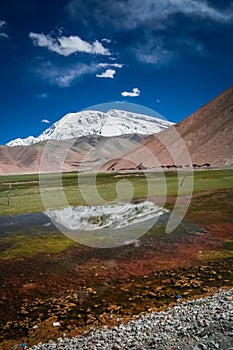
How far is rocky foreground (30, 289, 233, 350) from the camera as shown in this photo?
26.7 ft

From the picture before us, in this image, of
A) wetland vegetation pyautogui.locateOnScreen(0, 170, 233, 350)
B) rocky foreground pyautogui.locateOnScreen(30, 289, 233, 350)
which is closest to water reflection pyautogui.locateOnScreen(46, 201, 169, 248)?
wetland vegetation pyautogui.locateOnScreen(0, 170, 233, 350)

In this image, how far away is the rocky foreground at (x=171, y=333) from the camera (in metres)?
8.13

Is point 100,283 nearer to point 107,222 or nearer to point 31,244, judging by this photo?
point 31,244

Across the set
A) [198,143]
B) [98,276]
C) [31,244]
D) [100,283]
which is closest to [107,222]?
[31,244]

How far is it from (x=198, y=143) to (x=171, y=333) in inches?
5332

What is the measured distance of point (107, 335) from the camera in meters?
9.23

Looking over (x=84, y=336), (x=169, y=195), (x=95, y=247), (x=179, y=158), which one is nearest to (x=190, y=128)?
(x=179, y=158)

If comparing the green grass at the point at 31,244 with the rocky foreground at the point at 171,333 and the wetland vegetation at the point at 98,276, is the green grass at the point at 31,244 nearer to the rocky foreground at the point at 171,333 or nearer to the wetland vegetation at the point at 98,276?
the wetland vegetation at the point at 98,276

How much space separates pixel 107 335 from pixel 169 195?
34180 millimetres

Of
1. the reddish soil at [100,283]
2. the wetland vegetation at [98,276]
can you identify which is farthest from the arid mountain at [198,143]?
the reddish soil at [100,283]

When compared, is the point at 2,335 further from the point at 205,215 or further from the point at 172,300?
the point at 205,215

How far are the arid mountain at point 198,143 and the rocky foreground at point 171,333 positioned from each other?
103320mm

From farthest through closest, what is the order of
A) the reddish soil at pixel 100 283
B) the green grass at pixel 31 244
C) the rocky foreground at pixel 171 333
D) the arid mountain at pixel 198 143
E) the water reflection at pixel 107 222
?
the arid mountain at pixel 198 143 → the water reflection at pixel 107 222 → the green grass at pixel 31 244 → the reddish soil at pixel 100 283 → the rocky foreground at pixel 171 333

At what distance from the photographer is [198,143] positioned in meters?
138
